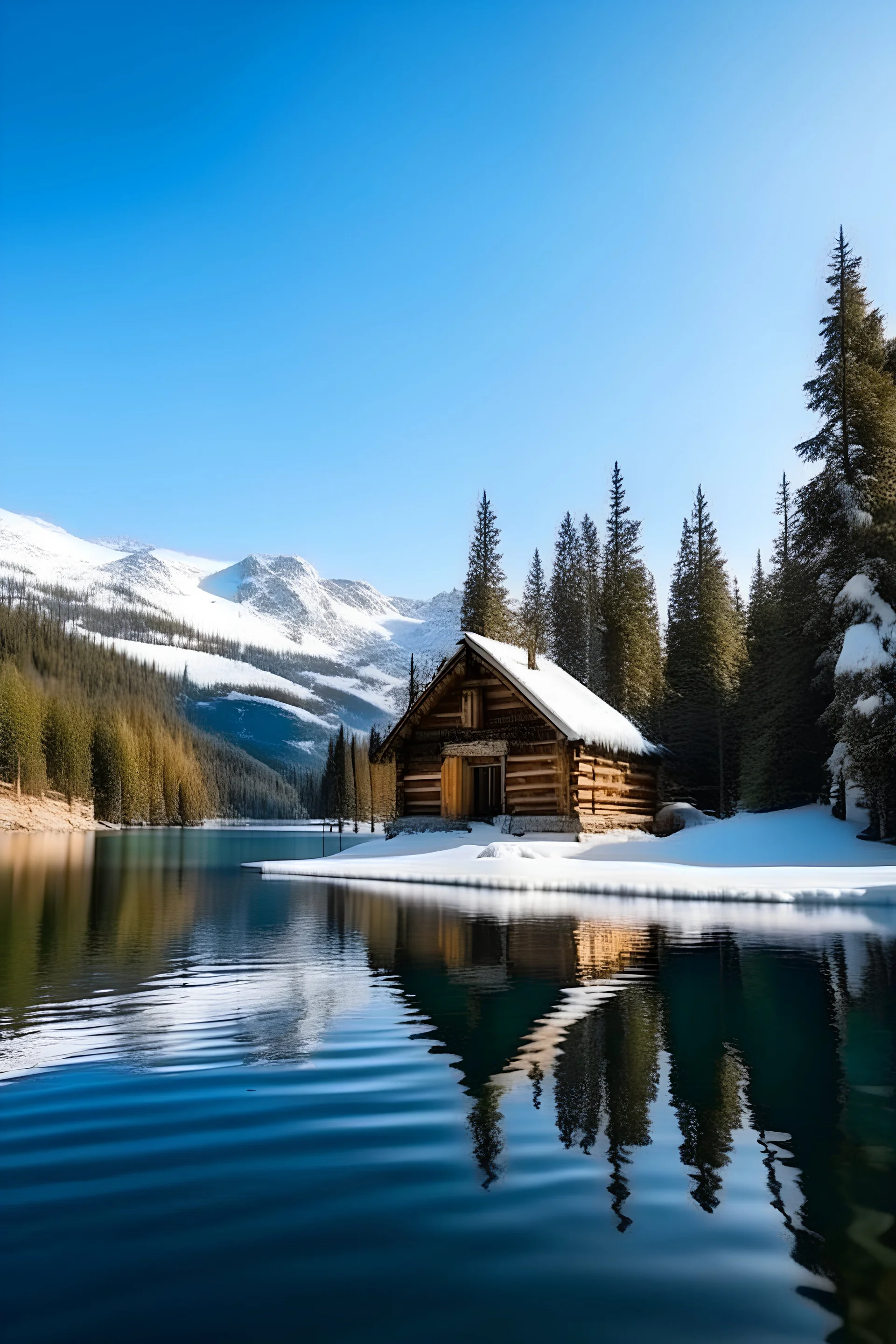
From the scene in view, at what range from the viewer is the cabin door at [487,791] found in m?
33.4

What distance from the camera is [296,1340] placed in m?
2.86

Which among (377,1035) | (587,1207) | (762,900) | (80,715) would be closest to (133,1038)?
(377,1035)

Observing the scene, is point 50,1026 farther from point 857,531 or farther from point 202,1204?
point 857,531

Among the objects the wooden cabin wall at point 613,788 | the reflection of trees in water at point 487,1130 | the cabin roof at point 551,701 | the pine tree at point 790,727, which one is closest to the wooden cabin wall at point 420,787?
the cabin roof at point 551,701

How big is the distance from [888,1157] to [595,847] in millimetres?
25202

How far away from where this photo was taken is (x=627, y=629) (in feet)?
178

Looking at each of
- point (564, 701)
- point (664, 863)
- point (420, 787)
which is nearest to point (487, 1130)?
point (664, 863)

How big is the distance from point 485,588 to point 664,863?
38.3 metres

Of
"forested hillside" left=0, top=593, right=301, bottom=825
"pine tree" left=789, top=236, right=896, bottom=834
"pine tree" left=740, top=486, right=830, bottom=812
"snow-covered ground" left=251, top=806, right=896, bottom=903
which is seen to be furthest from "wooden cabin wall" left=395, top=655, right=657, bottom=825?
"forested hillside" left=0, top=593, right=301, bottom=825

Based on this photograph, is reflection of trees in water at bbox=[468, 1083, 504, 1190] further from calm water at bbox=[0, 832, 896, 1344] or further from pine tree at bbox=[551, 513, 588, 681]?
pine tree at bbox=[551, 513, 588, 681]

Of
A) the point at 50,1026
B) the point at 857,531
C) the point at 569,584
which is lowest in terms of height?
the point at 50,1026

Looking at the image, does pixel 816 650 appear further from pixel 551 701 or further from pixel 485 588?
pixel 485 588

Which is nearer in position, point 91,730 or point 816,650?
point 816,650

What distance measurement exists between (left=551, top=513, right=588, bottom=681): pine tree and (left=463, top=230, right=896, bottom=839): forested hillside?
9.13 metres
